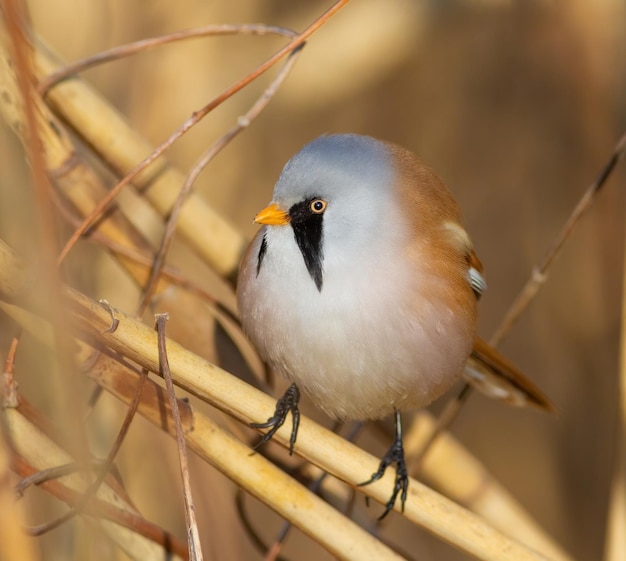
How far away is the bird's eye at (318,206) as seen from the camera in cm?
178

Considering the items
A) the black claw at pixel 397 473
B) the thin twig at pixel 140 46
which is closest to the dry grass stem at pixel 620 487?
the black claw at pixel 397 473

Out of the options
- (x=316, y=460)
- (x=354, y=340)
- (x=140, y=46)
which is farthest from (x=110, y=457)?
(x=140, y=46)

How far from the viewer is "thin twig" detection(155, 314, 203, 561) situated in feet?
3.94

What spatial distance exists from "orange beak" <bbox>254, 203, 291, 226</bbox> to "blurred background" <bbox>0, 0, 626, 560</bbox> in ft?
1.75

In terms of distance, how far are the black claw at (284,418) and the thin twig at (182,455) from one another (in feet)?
0.94

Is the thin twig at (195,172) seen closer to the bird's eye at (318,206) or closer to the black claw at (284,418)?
the bird's eye at (318,206)

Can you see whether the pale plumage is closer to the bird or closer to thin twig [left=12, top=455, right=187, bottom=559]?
the bird

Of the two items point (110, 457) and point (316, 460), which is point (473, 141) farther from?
point (110, 457)

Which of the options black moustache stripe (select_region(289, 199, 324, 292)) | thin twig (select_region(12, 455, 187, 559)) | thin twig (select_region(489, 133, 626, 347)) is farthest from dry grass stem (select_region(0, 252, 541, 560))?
thin twig (select_region(489, 133, 626, 347))

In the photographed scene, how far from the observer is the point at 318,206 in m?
1.78

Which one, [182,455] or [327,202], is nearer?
[182,455]

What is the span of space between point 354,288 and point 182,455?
61cm

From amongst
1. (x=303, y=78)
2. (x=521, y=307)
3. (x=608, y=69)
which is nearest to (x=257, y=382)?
Result: (x=521, y=307)

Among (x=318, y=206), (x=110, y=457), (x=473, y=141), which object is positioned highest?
(x=473, y=141)
